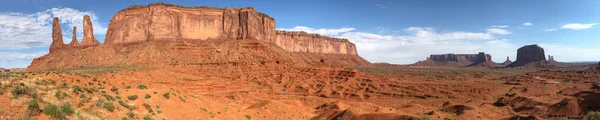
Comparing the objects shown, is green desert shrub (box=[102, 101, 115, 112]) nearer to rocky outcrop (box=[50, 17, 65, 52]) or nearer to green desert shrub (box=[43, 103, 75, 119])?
green desert shrub (box=[43, 103, 75, 119])

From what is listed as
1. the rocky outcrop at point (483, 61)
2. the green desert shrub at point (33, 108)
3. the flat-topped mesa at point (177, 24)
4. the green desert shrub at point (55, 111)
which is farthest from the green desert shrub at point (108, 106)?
the rocky outcrop at point (483, 61)

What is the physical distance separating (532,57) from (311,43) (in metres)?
102

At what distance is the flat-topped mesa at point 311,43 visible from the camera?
129m

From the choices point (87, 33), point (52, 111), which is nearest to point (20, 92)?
point (52, 111)

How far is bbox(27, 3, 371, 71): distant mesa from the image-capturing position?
57916mm

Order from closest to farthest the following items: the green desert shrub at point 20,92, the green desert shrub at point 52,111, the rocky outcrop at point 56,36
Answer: the green desert shrub at point 52,111, the green desert shrub at point 20,92, the rocky outcrop at point 56,36

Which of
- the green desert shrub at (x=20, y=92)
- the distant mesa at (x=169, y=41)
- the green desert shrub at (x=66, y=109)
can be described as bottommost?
the green desert shrub at (x=66, y=109)

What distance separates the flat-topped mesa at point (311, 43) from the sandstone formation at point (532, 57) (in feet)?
257

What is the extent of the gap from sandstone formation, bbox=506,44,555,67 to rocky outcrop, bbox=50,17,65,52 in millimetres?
173148

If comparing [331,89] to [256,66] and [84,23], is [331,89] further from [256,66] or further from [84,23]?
[84,23]

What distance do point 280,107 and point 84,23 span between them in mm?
70242

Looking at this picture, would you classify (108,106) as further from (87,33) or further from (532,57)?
(532,57)

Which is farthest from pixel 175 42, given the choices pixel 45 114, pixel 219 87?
pixel 45 114

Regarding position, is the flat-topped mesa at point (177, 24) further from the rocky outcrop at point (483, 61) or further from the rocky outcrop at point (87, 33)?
the rocky outcrop at point (483, 61)
